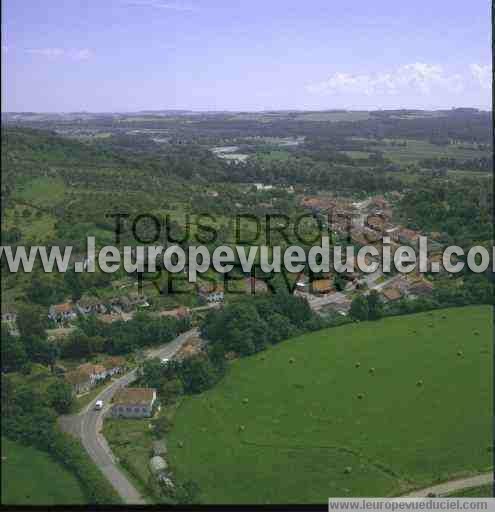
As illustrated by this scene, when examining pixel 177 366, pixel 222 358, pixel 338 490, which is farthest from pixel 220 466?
pixel 222 358

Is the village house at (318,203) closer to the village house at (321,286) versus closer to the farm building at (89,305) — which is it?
the village house at (321,286)

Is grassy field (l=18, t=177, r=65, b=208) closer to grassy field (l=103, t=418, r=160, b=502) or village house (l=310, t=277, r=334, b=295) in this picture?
grassy field (l=103, t=418, r=160, b=502)

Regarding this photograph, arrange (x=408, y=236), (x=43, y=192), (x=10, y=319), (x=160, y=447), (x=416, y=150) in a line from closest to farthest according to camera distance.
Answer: (x=10, y=319) < (x=160, y=447) < (x=43, y=192) < (x=408, y=236) < (x=416, y=150)

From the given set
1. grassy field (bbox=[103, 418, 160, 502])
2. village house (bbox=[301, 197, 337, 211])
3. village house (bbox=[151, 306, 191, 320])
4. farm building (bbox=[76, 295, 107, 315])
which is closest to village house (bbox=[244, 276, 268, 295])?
village house (bbox=[151, 306, 191, 320])

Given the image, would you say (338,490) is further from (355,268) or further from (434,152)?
(434,152)

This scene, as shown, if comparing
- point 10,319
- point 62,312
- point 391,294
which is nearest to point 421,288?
point 391,294

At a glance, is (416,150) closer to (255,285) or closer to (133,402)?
(255,285)
